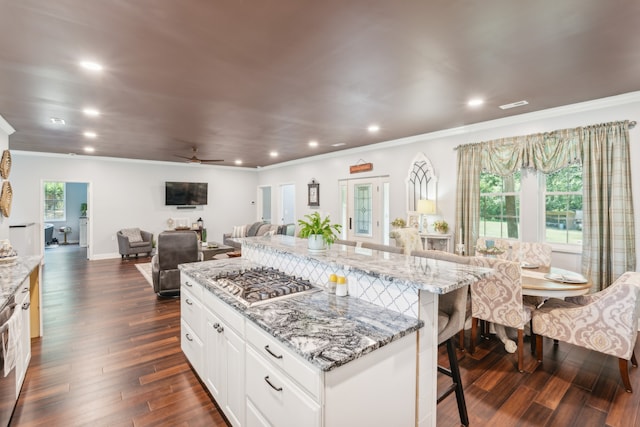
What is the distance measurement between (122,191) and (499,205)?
899 cm

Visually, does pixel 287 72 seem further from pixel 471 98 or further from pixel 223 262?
pixel 471 98

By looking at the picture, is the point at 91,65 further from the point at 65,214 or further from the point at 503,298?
the point at 65,214

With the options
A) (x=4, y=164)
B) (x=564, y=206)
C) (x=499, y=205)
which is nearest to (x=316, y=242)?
(x=499, y=205)

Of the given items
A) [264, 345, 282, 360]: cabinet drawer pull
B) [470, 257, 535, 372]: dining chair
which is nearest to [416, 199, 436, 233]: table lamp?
[470, 257, 535, 372]: dining chair

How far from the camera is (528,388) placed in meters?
2.48

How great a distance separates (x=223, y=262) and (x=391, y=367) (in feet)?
7.11

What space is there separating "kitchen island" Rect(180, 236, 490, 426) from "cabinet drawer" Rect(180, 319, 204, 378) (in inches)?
3.6

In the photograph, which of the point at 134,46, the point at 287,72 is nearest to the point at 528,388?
the point at 287,72

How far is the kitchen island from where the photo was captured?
1.29 m

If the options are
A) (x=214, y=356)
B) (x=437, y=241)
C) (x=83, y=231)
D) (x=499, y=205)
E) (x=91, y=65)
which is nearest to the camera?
(x=214, y=356)

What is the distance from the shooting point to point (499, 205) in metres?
4.82

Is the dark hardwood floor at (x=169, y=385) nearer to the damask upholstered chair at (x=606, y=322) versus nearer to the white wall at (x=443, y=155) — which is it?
the damask upholstered chair at (x=606, y=322)

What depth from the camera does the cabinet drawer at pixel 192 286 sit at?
8.06 feet

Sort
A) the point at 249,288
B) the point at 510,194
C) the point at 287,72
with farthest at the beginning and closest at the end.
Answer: the point at 510,194 → the point at 287,72 → the point at 249,288
